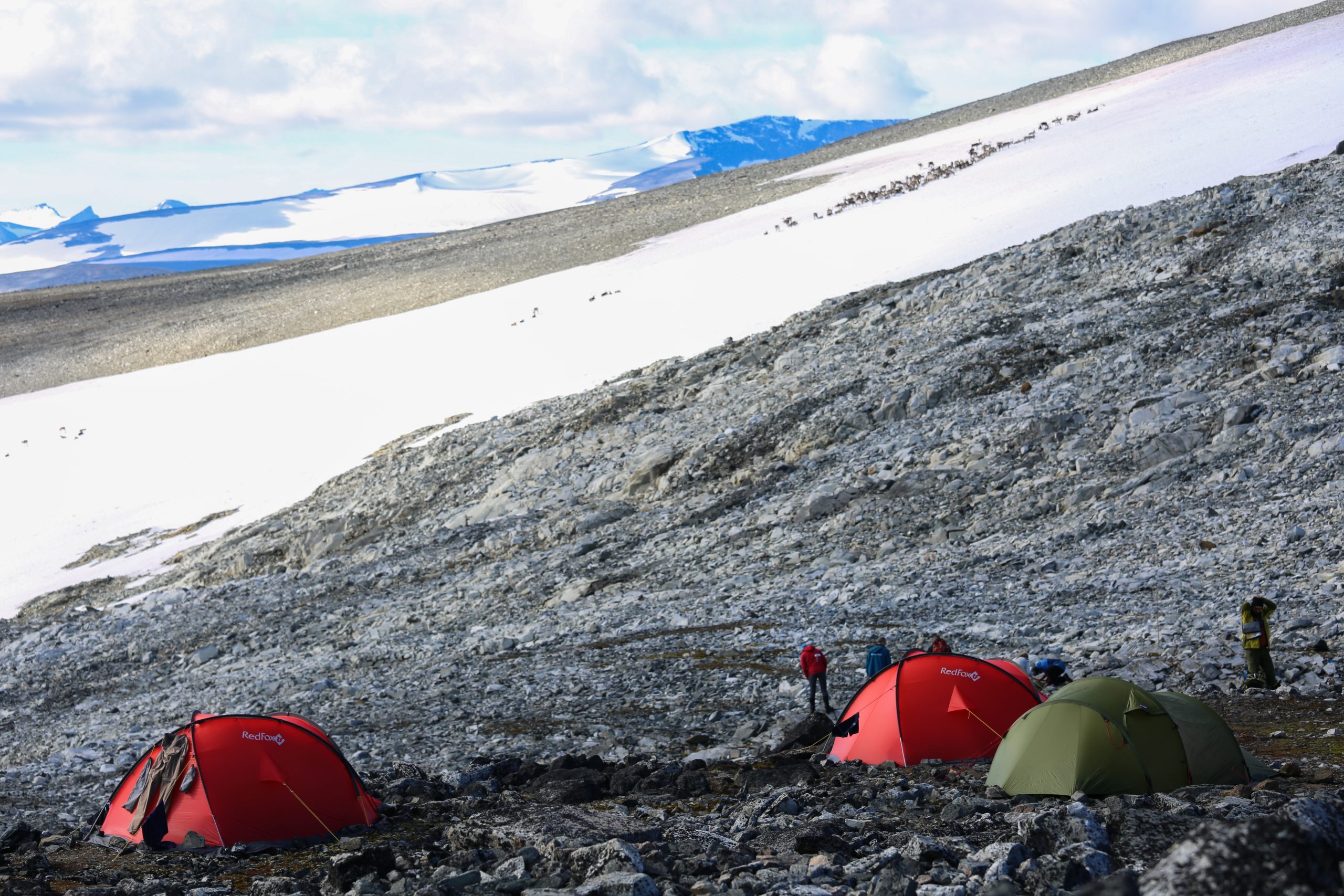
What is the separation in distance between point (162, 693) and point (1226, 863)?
59.5ft

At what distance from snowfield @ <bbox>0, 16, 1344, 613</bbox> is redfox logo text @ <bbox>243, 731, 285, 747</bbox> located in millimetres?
19304

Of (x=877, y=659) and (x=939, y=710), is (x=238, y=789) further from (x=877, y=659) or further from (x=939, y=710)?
(x=877, y=659)

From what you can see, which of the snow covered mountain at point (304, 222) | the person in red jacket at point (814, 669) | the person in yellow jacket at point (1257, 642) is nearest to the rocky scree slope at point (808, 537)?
A: the person in yellow jacket at point (1257, 642)

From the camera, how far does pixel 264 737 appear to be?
1053 centimetres

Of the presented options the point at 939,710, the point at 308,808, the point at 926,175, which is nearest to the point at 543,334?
the point at 926,175

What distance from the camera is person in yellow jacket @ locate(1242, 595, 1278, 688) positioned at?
11.3 meters

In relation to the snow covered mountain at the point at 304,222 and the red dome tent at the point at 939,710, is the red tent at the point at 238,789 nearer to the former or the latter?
the red dome tent at the point at 939,710

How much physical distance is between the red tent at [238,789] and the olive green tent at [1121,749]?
6275 mm

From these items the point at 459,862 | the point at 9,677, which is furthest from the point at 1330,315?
the point at 9,677

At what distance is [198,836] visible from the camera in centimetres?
990

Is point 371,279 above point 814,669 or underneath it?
above

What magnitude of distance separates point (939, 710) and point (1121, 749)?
2347 mm

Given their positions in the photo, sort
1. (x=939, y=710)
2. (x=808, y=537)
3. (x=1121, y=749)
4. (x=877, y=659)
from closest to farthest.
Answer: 1. (x=1121, y=749)
2. (x=939, y=710)
3. (x=877, y=659)
4. (x=808, y=537)

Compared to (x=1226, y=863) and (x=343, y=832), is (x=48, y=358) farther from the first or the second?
(x=1226, y=863)
